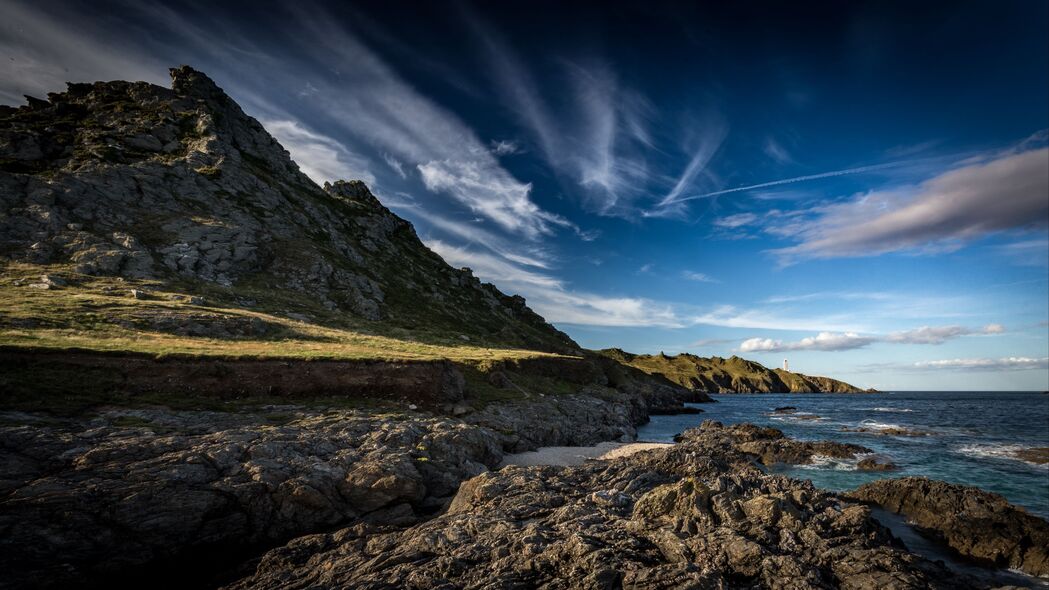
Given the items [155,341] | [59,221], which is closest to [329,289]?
[59,221]

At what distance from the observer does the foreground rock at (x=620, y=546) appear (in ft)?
46.5

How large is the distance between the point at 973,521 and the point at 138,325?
71082 mm

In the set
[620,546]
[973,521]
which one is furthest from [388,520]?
[973,521]

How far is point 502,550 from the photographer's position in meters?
15.9

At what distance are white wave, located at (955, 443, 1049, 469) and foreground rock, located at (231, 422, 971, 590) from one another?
41.2 meters

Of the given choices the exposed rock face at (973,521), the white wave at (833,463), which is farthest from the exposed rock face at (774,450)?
the exposed rock face at (973,521)

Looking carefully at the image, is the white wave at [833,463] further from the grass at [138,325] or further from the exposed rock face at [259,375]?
the grass at [138,325]

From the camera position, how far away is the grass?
1329 inches

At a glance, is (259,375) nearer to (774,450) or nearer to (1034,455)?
(774,450)

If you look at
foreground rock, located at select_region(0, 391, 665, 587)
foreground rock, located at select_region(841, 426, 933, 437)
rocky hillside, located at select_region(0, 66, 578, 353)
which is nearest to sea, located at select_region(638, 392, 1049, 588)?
foreground rock, located at select_region(841, 426, 933, 437)

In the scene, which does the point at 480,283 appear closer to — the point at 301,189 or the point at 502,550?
the point at 301,189

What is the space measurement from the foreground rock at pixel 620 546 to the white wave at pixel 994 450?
4117 centimetres

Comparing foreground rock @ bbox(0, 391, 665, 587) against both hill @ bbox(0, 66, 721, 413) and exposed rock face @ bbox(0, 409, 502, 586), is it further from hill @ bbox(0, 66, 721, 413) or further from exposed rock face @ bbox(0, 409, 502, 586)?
hill @ bbox(0, 66, 721, 413)

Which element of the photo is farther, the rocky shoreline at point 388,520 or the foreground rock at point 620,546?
the rocky shoreline at point 388,520
